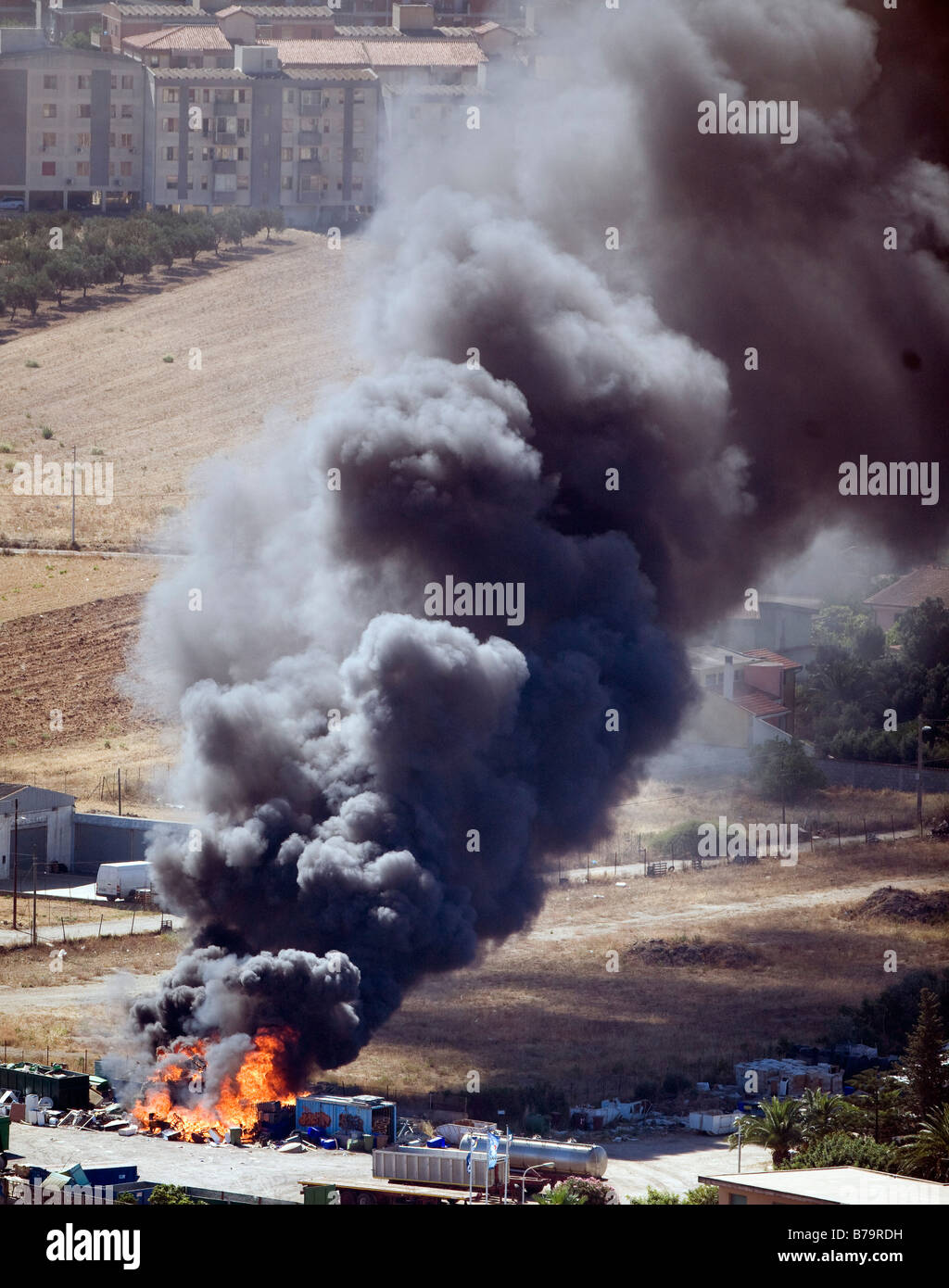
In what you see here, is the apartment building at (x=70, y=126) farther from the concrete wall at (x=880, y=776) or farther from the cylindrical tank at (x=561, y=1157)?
the cylindrical tank at (x=561, y=1157)

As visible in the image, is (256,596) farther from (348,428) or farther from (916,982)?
(916,982)

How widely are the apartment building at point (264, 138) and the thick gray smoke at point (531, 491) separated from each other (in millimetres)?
82497

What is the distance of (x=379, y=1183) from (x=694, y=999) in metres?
20.5

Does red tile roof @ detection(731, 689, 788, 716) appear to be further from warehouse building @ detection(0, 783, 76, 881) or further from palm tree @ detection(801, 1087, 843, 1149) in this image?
palm tree @ detection(801, 1087, 843, 1149)

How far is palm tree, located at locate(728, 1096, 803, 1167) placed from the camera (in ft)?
150

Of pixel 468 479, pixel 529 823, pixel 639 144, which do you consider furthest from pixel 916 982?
pixel 639 144

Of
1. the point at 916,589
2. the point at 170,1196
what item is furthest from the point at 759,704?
the point at 170,1196

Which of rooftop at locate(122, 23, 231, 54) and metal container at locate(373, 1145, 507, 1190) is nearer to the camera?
metal container at locate(373, 1145, 507, 1190)

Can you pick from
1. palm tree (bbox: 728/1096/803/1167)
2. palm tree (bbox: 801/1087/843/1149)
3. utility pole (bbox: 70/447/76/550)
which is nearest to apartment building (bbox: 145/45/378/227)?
utility pole (bbox: 70/447/76/550)

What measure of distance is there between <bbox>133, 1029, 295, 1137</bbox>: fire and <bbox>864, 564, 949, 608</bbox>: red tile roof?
6971cm

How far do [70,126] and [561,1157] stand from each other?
123923 mm

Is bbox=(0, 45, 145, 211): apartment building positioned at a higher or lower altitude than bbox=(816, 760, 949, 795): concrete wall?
higher

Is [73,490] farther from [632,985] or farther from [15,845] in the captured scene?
[632,985]

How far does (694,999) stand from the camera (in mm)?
62094
